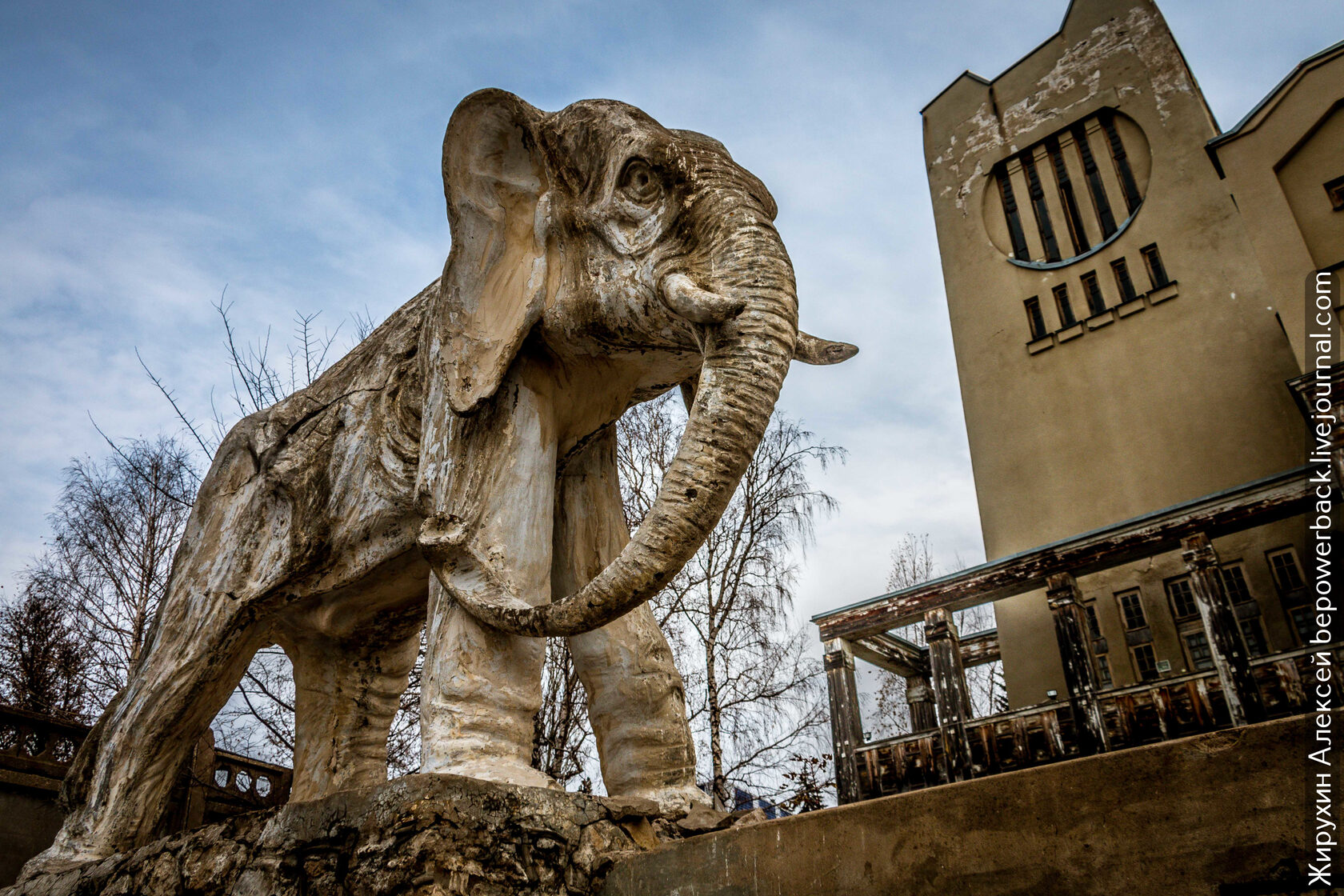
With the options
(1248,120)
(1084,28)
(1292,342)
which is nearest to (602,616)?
(1292,342)

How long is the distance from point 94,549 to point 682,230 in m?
14.2

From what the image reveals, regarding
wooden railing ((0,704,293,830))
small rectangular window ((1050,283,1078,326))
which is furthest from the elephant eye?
small rectangular window ((1050,283,1078,326))

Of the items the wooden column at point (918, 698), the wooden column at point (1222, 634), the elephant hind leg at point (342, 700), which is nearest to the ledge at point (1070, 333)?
the wooden column at point (918, 698)

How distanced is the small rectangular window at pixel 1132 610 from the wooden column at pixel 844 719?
4889 mm

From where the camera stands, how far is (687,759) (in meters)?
2.96

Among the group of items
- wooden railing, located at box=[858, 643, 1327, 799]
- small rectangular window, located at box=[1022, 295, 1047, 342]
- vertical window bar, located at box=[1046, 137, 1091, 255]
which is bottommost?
wooden railing, located at box=[858, 643, 1327, 799]

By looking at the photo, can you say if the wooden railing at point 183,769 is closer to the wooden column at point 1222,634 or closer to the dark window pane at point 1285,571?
the wooden column at point 1222,634

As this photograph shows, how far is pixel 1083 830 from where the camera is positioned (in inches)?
62.0

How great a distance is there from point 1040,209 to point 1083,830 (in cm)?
1854

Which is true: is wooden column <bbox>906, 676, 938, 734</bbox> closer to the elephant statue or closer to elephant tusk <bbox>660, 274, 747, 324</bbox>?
the elephant statue

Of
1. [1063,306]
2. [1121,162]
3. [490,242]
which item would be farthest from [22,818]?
[1121,162]

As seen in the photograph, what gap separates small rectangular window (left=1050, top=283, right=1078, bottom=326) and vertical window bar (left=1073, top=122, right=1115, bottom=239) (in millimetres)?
1174

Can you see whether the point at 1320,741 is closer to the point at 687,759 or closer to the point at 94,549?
the point at 687,759

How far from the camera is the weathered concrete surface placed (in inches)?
56.5
